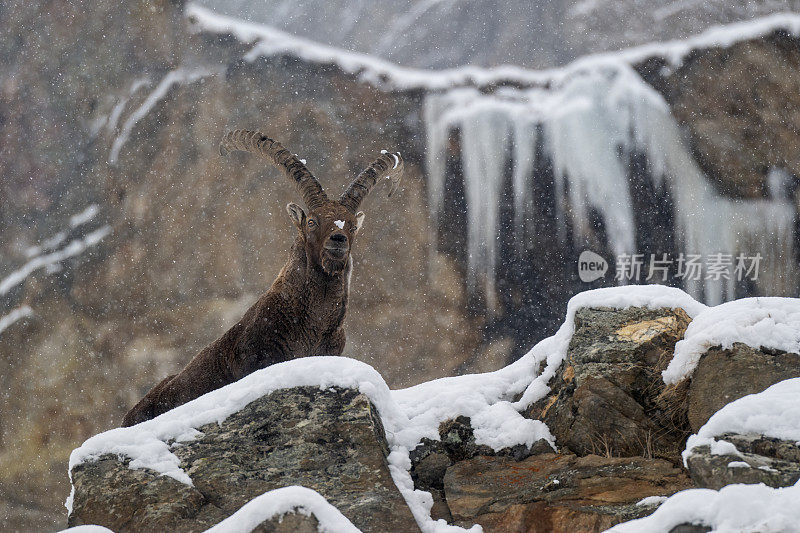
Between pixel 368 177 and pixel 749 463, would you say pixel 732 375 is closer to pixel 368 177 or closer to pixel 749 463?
pixel 749 463

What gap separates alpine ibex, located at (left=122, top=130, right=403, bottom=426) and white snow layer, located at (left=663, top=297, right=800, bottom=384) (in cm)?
197

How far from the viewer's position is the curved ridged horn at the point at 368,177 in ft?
16.8

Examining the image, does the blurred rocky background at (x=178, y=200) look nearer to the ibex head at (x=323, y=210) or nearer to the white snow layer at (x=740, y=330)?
the ibex head at (x=323, y=210)

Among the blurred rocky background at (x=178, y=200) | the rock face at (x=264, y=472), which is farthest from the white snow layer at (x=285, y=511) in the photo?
the blurred rocky background at (x=178, y=200)

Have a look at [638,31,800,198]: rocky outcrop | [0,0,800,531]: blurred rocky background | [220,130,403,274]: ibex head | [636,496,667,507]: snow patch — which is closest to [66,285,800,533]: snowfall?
[636,496,667,507]: snow patch

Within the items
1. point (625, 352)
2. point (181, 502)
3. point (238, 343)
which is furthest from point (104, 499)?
point (625, 352)

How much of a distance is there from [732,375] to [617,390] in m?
0.52

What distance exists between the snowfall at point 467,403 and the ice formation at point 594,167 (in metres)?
6.47

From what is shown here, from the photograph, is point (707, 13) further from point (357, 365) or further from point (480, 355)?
point (357, 365)

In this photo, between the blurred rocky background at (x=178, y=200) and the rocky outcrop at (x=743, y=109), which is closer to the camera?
the rocky outcrop at (x=743, y=109)

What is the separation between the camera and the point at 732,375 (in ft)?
10.9

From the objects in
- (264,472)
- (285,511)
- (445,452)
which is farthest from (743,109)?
(285,511)

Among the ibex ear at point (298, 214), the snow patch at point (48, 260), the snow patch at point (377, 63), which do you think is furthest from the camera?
the snow patch at point (377, 63)

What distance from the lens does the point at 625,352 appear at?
3752 millimetres
